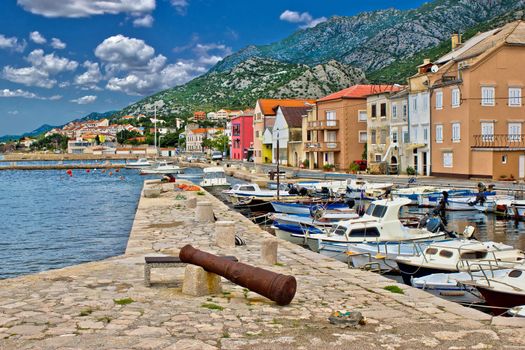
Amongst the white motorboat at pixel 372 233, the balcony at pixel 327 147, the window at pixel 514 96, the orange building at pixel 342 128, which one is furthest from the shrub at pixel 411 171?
the white motorboat at pixel 372 233

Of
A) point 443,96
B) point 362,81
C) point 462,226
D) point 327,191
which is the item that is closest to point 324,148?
point 443,96

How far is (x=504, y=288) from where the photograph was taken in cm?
1418

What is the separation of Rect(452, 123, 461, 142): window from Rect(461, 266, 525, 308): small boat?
38.6 m

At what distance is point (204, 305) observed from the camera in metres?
9.91

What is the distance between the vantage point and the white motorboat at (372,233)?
22.1 meters

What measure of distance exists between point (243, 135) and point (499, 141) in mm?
69286

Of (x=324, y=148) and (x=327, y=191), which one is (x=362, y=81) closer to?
(x=324, y=148)

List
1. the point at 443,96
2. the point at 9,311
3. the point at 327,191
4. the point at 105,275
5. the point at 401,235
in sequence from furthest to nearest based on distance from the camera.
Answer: the point at 443,96, the point at 327,191, the point at 401,235, the point at 105,275, the point at 9,311

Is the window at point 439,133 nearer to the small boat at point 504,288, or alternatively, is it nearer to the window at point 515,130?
the window at point 515,130

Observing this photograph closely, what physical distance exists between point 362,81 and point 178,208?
142 meters

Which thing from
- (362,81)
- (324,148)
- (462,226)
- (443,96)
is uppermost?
(362,81)

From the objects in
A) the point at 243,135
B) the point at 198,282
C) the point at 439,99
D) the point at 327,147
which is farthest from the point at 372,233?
the point at 243,135

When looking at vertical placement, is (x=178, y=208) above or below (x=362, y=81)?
below

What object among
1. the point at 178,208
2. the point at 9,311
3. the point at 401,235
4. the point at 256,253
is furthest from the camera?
the point at 178,208
